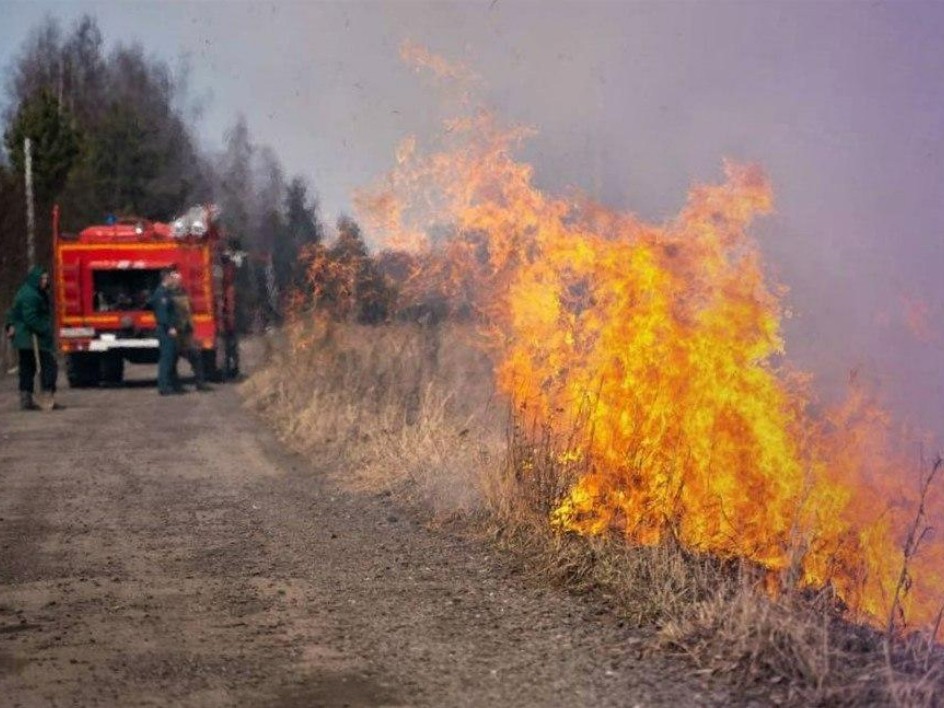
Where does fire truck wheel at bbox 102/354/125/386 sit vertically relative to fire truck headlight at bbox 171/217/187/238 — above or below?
below

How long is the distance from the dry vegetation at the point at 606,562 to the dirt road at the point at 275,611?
0.20m

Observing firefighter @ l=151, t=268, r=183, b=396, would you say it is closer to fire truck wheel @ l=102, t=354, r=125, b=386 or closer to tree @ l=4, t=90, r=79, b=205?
fire truck wheel @ l=102, t=354, r=125, b=386

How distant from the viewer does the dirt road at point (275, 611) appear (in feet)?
16.6

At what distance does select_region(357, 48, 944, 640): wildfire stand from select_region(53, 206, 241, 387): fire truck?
14516 mm

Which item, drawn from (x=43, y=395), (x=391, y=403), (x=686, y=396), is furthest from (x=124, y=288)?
(x=686, y=396)

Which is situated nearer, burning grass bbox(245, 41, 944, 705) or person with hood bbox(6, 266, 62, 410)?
burning grass bbox(245, 41, 944, 705)

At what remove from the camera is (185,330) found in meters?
21.8

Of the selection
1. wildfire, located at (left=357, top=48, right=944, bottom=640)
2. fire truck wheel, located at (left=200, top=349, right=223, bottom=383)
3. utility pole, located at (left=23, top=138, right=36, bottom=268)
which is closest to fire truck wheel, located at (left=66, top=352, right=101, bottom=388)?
fire truck wheel, located at (left=200, top=349, right=223, bottom=383)

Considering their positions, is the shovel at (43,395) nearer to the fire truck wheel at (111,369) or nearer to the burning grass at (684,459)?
the fire truck wheel at (111,369)

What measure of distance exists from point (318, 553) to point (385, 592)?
1.16 metres

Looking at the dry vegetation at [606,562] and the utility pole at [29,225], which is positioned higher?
the utility pole at [29,225]

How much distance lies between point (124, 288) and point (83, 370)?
178cm

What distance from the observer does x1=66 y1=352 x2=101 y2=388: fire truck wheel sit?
23094 mm

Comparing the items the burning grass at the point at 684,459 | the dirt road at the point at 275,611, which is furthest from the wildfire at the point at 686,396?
the dirt road at the point at 275,611
